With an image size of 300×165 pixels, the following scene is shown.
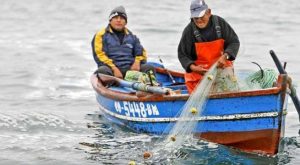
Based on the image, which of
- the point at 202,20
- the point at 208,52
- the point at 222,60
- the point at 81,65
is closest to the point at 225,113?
the point at 222,60

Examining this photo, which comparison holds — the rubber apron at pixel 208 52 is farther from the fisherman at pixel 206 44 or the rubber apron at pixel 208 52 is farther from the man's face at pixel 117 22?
the man's face at pixel 117 22

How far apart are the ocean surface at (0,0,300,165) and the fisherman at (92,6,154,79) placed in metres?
1.12

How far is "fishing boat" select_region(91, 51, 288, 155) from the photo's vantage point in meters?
10.3

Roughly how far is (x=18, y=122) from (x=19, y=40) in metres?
13.2

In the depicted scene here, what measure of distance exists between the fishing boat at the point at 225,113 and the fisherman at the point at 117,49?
1.35 metres

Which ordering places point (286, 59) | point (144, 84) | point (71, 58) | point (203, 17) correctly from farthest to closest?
1. point (71, 58)
2. point (286, 59)
3. point (144, 84)
4. point (203, 17)

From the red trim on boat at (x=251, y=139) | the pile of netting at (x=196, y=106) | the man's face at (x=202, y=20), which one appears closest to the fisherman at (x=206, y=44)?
the man's face at (x=202, y=20)

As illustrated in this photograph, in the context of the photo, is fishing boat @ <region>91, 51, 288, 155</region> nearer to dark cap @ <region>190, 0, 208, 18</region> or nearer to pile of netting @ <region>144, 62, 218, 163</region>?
pile of netting @ <region>144, 62, 218, 163</region>

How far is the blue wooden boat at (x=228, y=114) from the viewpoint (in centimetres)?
1028

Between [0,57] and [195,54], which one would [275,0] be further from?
[195,54]

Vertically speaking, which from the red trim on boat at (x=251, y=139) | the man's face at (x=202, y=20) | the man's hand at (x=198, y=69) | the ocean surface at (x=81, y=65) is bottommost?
the ocean surface at (x=81, y=65)

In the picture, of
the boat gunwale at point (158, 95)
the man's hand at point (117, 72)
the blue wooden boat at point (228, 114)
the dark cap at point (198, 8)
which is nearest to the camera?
the boat gunwale at point (158, 95)

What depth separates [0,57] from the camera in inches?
917

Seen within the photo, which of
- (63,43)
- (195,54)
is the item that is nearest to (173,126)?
(195,54)
